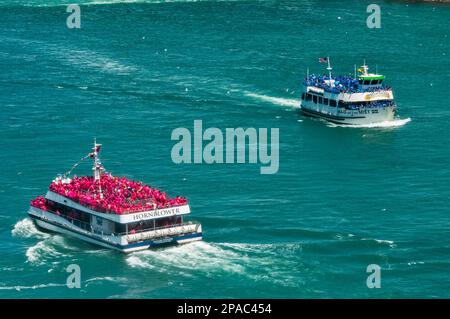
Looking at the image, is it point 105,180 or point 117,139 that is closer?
point 105,180

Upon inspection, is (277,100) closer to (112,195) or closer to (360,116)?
(360,116)

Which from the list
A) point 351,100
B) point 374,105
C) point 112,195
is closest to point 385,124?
point 374,105

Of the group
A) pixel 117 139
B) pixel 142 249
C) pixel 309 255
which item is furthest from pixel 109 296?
pixel 117 139

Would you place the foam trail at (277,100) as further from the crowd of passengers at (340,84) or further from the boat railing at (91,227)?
the boat railing at (91,227)

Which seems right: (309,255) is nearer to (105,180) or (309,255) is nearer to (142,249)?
(142,249)

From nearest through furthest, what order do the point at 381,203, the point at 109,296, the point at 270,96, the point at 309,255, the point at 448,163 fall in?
the point at 109,296
the point at 309,255
the point at 381,203
the point at 448,163
the point at 270,96

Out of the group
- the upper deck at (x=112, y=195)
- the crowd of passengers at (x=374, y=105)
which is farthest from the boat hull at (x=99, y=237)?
the crowd of passengers at (x=374, y=105)
